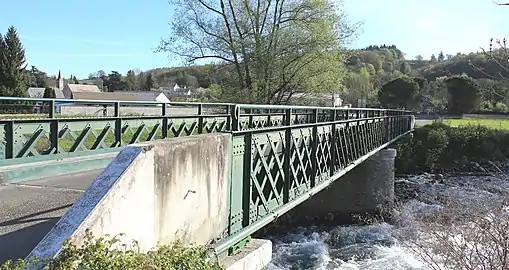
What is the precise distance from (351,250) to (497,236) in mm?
8237

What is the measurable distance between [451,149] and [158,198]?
37209mm

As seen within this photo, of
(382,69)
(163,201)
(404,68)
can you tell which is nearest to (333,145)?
(163,201)

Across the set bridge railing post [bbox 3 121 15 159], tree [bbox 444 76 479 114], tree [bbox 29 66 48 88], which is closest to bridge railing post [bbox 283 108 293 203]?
bridge railing post [bbox 3 121 15 159]

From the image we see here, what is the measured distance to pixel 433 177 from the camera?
3266cm

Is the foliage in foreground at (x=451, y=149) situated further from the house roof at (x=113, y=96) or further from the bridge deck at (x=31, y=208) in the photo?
the house roof at (x=113, y=96)

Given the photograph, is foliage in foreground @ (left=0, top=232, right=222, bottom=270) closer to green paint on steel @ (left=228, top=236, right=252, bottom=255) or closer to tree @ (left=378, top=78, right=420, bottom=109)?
green paint on steel @ (left=228, top=236, right=252, bottom=255)

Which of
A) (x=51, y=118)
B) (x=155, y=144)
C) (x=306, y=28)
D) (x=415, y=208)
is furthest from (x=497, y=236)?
(x=306, y=28)

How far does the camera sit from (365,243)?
17938mm

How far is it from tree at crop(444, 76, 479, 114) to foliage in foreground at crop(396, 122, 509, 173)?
22.5 m

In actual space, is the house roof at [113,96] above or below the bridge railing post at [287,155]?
above

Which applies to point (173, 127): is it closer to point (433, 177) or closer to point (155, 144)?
point (155, 144)

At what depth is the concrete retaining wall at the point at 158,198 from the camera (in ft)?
12.0

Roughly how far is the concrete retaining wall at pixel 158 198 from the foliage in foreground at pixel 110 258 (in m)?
0.07

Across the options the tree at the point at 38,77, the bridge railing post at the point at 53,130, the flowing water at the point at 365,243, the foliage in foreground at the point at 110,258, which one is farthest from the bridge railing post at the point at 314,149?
the tree at the point at 38,77
